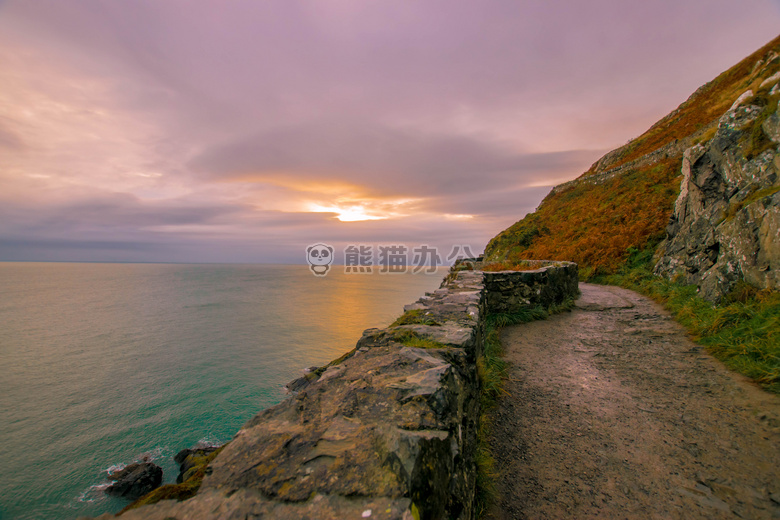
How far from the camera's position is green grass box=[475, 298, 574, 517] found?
10.2 ft

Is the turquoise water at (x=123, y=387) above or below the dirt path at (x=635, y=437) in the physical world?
below

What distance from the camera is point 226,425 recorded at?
13438mm

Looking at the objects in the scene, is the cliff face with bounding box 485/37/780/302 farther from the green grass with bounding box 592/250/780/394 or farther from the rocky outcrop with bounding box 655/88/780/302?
the green grass with bounding box 592/250/780/394

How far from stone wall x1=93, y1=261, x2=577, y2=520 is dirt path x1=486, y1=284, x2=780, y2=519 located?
1.09 metres

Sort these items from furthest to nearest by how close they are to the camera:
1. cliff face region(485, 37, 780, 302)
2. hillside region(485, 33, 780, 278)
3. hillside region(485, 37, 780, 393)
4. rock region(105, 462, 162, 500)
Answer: hillside region(485, 33, 780, 278) < rock region(105, 462, 162, 500) < cliff face region(485, 37, 780, 302) < hillside region(485, 37, 780, 393)

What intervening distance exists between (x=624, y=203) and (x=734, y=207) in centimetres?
1402

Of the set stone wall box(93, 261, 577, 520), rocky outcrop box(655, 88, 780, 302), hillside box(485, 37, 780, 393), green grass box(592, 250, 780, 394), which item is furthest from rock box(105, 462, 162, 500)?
rocky outcrop box(655, 88, 780, 302)

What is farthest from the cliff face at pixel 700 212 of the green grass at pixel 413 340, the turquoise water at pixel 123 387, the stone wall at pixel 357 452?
the turquoise water at pixel 123 387

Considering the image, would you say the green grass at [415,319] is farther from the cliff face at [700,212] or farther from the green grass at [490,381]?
the cliff face at [700,212]

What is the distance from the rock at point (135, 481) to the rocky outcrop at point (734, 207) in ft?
58.0

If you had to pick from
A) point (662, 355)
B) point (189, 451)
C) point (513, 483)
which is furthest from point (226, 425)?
point (662, 355)

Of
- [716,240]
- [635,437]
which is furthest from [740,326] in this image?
[635,437]

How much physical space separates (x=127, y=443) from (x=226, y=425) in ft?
12.8

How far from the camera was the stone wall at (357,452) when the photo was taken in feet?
5.00
